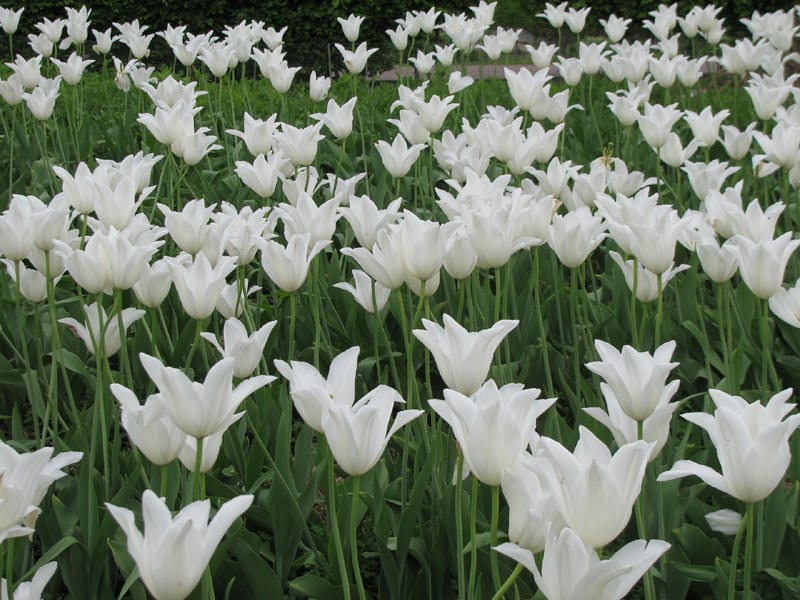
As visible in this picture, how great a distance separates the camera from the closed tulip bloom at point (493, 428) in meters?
1.31

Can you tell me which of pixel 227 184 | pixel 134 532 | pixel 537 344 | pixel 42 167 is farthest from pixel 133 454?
pixel 42 167

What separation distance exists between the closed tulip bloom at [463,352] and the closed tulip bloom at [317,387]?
0.46 ft

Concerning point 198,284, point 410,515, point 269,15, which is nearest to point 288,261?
point 198,284

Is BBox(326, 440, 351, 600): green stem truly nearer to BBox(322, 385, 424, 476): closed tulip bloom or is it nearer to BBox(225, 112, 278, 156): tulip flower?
BBox(322, 385, 424, 476): closed tulip bloom

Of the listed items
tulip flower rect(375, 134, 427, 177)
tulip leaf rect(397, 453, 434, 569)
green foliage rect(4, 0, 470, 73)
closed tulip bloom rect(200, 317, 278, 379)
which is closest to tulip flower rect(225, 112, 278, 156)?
tulip flower rect(375, 134, 427, 177)

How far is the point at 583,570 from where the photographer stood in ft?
3.64

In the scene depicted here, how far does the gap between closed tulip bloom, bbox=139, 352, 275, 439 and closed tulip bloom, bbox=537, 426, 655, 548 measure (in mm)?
498

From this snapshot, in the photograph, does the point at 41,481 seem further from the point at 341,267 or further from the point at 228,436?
the point at 341,267

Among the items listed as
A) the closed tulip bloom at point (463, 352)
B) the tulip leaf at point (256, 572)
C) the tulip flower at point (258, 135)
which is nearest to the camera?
the closed tulip bloom at point (463, 352)

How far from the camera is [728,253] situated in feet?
7.47

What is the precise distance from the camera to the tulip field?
1350 millimetres

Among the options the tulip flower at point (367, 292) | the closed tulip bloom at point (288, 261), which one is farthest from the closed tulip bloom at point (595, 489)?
the tulip flower at point (367, 292)

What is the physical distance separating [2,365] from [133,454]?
0.74 meters

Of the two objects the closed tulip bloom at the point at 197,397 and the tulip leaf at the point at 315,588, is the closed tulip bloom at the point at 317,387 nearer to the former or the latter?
the closed tulip bloom at the point at 197,397
